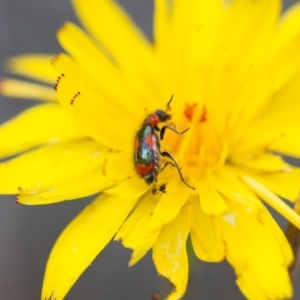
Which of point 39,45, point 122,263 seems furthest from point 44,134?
point 39,45

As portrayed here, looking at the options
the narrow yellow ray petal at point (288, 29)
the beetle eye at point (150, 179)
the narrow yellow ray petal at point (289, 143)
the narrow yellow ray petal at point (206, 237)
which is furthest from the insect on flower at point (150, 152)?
the narrow yellow ray petal at point (288, 29)

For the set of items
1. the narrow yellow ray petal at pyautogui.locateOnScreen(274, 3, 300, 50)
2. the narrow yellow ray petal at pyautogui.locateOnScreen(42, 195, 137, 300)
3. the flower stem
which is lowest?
the flower stem

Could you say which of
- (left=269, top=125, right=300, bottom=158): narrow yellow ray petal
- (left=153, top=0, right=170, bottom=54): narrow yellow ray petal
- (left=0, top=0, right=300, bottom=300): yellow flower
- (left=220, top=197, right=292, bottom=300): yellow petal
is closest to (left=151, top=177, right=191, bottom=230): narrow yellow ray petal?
(left=0, top=0, right=300, bottom=300): yellow flower

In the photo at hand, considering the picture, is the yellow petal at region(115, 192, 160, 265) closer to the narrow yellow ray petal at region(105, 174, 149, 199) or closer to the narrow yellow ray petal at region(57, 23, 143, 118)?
the narrow yellow ray petal at region(105, 174, 149, 199)

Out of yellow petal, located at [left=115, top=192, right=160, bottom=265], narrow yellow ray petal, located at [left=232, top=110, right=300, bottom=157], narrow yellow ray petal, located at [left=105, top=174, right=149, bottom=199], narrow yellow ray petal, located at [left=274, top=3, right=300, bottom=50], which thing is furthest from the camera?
narrow yellow ray petal, located at [left=274, top=3, right=300, bottom=50]

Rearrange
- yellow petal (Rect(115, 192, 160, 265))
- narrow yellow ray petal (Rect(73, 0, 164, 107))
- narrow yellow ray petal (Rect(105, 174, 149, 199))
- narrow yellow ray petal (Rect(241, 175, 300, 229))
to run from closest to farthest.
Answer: narrow yellow ray petal (Rect(241, 175, 300, 229)), yellow petal (Rect(115, 192, 160, 265)), narrow yellow ray petal (Rect(105, 174, 149, 199)), narrow yellow ray petal (Rect(73, 0, 164, 107))

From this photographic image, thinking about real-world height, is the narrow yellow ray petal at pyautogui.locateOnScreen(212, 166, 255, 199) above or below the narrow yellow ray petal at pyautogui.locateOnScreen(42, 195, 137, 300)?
below

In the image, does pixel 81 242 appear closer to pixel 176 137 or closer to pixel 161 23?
pixel 176 137
